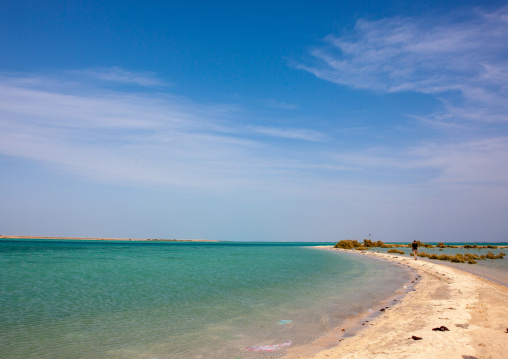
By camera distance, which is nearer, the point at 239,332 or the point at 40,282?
the point at 239,332

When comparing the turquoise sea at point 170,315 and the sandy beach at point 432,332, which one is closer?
the sandy beach at point 432,332

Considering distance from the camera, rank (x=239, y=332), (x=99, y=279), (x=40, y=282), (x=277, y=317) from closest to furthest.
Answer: (x=239, y=332) < (x=277, y=317) < (x=40, y=282) < (x=99, y=279)

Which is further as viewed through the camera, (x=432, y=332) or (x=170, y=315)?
(x=170, y=315)

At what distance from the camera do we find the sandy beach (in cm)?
774

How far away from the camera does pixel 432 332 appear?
920 cm

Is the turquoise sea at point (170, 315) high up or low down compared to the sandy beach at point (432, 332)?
down

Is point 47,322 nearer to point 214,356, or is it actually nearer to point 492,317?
point 214,356

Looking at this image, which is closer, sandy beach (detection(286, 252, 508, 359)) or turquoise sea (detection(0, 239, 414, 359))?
sandy beach (detection(286, 252, 508, 359))

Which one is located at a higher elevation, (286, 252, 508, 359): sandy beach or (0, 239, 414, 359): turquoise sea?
(286, 252, 508, 359): sandy beach

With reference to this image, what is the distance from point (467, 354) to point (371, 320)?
4342 mm

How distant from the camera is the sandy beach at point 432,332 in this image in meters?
7.74

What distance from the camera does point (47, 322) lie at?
36.6 feet

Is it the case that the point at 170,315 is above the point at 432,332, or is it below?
below

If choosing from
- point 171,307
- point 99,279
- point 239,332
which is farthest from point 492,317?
point 99,279
